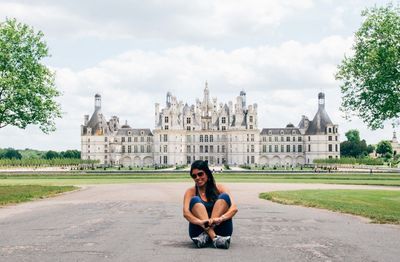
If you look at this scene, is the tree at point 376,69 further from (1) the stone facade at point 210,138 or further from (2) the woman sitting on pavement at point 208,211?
(1) the stone facade at point 210,138

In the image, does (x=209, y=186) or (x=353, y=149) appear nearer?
(x=209, y=186)

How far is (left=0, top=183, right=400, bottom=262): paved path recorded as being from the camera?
9555 mm

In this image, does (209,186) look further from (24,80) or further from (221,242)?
(24,80)

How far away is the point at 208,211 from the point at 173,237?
163cm

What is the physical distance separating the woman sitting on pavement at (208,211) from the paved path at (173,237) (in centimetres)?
26

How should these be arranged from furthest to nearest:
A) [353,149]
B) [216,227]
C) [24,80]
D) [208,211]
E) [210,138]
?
[353,149], [210,138], [24,80], [208,211], [216,227]

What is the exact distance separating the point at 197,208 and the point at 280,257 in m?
1.81

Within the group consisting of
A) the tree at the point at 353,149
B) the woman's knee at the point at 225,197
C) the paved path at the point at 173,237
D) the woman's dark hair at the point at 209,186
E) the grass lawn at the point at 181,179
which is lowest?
the grass lawn at the point at 181,179

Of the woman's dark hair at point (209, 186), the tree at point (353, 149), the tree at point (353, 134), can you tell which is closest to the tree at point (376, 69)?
the woman's dark hair at point (209, 186)

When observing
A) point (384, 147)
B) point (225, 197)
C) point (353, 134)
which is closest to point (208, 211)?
point (225, 197)

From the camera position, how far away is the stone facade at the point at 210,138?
135250 mm

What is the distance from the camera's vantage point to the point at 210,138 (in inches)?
5443

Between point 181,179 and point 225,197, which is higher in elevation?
point 225,197

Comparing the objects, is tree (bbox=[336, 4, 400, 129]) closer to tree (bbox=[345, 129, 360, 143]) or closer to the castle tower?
the castle tower
